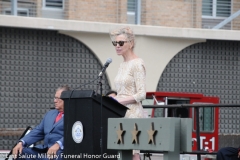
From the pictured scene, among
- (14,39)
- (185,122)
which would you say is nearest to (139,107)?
(185,122)

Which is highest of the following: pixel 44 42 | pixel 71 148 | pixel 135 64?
pixel 44 42

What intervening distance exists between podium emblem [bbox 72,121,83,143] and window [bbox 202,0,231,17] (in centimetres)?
1364

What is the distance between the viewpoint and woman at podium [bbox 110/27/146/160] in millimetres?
8203

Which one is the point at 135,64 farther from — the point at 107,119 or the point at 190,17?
the point at 190,17

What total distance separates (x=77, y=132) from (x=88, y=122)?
0.18 metres

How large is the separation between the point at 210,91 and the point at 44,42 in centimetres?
480

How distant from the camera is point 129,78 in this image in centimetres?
826

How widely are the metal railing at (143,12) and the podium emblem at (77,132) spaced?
1055cm

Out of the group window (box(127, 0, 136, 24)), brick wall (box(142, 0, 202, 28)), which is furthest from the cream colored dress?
brick wall (box(142, 0, 202, 28))

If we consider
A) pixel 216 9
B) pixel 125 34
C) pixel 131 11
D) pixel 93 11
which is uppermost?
pixel 216 9

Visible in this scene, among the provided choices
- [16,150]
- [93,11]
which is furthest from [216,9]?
[16,150]

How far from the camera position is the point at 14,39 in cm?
1862

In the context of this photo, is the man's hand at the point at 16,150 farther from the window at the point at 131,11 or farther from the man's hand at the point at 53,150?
the window at the point at 131,11

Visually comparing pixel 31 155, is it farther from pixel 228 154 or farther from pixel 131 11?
pixel 131 11
